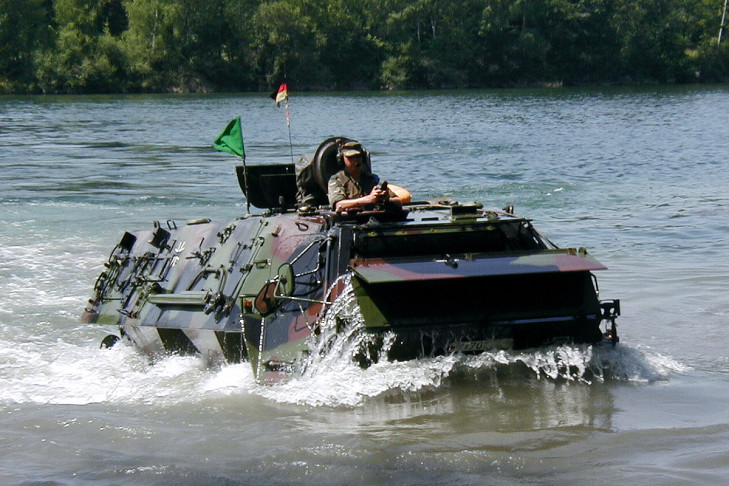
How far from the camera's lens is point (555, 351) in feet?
32.6

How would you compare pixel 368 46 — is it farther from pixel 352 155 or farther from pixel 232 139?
pixel 352 155

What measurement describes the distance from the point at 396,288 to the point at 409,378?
0.80 meters

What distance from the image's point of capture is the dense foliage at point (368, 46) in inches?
2985

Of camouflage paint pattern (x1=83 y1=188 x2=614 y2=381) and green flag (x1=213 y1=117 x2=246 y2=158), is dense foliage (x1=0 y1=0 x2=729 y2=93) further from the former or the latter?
camouflage paint pattern (x1=83 y1=188 x2=614 y2=381)

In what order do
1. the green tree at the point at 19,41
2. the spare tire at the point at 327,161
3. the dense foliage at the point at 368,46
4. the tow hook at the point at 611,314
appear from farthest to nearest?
the green tree at the point at 19,41 → the dense foliage at the point at 368,46 → the spare tire at the point at 327,161 → the tow hook at the point at 611,314

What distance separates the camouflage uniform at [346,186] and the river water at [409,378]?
1661 millimetres

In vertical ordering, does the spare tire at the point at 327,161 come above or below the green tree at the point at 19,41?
above

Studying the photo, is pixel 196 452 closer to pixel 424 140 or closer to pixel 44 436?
pixel 44 436

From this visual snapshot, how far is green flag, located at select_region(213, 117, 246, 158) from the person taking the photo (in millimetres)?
12586

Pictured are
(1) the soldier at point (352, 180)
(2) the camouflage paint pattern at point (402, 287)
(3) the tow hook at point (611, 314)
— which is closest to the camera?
(2) the camouflage paint pattern at point (402, 287)

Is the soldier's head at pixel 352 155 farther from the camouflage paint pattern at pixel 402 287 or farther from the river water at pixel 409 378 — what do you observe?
the river water at pixel 409 378

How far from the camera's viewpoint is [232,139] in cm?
1263

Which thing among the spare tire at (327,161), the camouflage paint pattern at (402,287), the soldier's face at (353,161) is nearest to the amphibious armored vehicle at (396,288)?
the camouflage paint pattern at (402,287)

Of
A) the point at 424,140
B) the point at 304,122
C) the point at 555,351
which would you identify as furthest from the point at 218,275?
the point at 304,122
